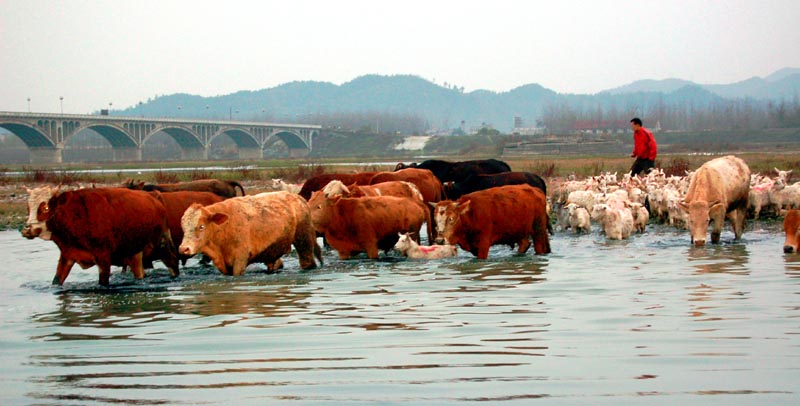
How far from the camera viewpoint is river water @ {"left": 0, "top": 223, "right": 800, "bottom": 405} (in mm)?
7898

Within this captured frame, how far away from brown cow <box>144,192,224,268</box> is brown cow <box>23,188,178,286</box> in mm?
1351

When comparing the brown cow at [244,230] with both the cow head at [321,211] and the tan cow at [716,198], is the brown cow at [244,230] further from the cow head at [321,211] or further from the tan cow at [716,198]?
the tan cow at [716,198]

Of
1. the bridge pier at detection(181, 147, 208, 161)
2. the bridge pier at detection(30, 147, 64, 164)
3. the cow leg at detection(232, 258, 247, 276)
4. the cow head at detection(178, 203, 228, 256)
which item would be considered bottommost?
the bridge pier at detection(181, 147, 208, 161)

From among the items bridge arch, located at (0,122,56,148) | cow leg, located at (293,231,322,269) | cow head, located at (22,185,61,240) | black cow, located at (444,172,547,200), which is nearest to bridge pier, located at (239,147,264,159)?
bridge arch, located at (0,122,56,148)

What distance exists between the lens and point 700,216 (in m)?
19.8

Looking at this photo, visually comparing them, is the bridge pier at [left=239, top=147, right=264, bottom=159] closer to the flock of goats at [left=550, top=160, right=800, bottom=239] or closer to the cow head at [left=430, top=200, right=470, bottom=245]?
the flock of goats at [left=550, top=160, right=800, bottom=239]

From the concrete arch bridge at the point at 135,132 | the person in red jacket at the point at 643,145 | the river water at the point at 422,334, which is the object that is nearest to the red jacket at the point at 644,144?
the person in red jacket at the point at 643,145

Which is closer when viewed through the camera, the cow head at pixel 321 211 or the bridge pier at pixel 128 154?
the cow head at pixel 321 211

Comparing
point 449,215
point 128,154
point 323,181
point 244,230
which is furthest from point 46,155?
point 244,230

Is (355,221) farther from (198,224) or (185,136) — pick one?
(185,136)

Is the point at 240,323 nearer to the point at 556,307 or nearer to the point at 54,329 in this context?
the point at 54,329

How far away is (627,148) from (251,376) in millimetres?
117579

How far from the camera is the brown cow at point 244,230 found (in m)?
15.9

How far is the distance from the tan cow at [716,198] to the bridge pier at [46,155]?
108 metres
